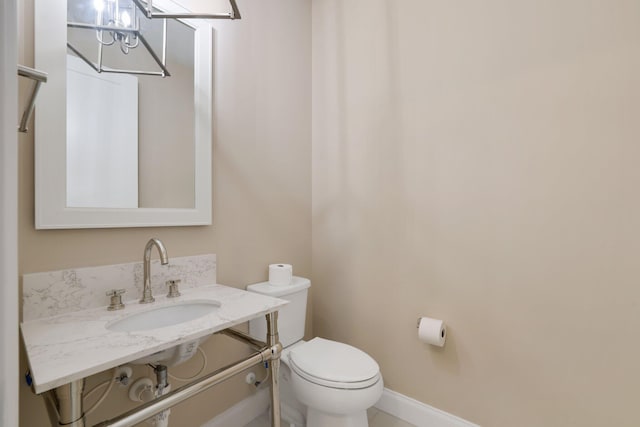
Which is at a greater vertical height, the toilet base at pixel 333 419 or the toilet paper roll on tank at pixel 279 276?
the toilet paper roll on tank at pixel 279 276

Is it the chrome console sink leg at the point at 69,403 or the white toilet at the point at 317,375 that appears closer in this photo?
the chrome console sink leg at the point at 69,403

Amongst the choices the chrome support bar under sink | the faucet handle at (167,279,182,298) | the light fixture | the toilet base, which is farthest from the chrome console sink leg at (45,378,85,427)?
the light fixture

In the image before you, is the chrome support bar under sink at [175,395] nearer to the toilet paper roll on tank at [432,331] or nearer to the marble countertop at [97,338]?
the marble countertop at [97,338]

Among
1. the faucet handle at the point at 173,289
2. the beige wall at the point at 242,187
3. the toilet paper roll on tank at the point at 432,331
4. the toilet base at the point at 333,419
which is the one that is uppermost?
the beige wall at the point at 242,187

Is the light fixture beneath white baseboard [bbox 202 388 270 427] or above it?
above

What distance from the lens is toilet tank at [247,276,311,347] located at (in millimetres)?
1520

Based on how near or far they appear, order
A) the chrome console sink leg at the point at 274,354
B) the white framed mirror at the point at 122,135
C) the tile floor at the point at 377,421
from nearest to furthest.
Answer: the white framed mirror at the point at 122,135
the chrome console sink leg at the point at 274,354
the tile floor at the point at 377,421

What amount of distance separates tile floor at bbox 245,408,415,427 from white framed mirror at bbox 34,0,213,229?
1131 millimetres

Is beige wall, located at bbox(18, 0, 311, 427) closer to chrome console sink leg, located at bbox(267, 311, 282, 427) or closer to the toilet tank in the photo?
the toilet tank

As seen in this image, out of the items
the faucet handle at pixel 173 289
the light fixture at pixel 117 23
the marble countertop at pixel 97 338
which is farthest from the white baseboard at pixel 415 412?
the light fixture at pixel 117 23

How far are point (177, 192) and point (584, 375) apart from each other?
6.19ft

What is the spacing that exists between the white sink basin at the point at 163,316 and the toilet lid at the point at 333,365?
49 cm

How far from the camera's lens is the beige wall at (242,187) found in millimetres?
995

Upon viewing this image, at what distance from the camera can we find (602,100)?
1155 millimetres
